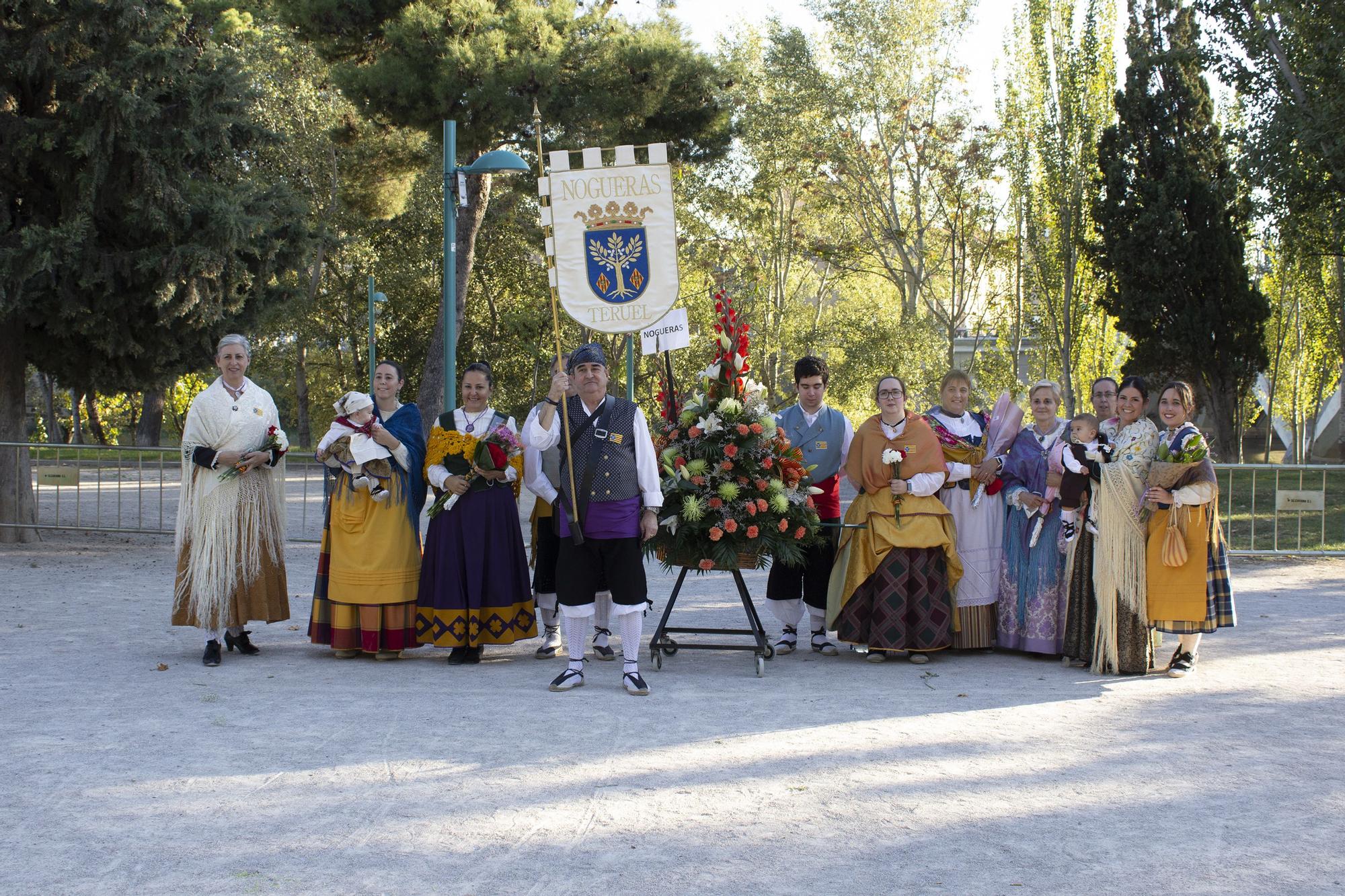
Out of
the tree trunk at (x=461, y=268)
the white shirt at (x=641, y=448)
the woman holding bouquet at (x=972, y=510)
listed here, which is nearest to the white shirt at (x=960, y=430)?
the woman holding bouquet at (x=972, y=510)

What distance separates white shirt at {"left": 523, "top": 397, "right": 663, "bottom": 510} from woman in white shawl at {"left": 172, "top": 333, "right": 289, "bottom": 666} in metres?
1.91

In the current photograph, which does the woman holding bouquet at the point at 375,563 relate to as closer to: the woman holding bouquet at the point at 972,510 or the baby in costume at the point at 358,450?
the baby in costume at the point at 358,450

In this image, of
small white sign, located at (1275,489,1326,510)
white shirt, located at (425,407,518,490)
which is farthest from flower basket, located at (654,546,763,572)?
small white sign, located at (1275,489,1326,510)

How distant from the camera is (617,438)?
7.08m

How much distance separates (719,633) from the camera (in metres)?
8.06

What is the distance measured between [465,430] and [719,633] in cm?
219

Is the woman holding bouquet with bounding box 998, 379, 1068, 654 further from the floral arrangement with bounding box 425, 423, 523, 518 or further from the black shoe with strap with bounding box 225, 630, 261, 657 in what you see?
the black shoe with strap with bounding box 225, 630, 261, 657

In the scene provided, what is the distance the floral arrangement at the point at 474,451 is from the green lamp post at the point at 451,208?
436 cm

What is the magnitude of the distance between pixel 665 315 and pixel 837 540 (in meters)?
2.13

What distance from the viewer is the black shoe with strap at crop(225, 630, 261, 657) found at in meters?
8.01

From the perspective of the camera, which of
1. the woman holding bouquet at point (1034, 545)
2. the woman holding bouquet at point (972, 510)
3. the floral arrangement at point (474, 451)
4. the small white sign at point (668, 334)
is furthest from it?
the woman holding bouquet at point (972, 510)

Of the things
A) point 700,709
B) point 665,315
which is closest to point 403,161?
point 665,315

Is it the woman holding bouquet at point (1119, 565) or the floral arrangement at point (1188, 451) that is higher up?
the floral arrangement at point (1188, 451)

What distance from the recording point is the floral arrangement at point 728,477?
24.1 ft
